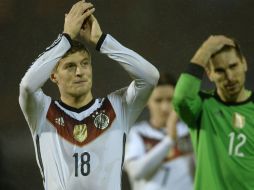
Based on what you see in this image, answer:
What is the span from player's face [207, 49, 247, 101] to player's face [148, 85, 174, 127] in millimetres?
222

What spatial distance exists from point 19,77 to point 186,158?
2.22 feet

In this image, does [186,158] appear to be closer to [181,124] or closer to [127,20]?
[181,124]

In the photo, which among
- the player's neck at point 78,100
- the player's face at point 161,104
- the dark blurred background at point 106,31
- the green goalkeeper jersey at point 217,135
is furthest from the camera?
the dark blurred background at point 106,31

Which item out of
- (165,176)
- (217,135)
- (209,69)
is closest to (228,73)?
(209,69)

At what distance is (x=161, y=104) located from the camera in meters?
1.82

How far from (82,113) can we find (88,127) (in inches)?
1.9

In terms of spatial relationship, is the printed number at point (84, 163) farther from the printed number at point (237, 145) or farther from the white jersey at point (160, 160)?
the printed number at point (237, 145)

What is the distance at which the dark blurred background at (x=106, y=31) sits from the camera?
1984mm

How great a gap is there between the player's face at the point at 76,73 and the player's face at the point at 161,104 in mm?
240

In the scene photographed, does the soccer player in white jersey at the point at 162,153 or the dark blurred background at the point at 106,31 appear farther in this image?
the dark blurred background at the point at 106,31

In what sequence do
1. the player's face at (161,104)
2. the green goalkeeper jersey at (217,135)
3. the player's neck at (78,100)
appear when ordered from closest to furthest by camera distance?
the green goalkeeper jersey at (217,135)
the player's neck at (78,100)
the player's face at (161,104)

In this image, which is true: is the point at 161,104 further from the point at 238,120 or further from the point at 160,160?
Result: the point at 238,120

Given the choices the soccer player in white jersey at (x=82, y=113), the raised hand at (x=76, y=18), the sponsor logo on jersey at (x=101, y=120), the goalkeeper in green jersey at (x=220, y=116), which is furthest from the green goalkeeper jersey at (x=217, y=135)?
the raised hand at (x=76, y=18)

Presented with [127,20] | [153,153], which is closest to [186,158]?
[153,153]
